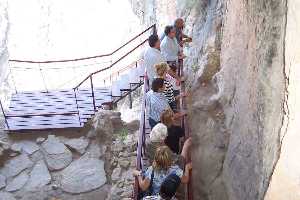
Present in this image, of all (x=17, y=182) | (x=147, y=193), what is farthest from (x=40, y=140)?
(x=147, y=193)

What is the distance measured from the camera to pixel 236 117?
5.74 meters

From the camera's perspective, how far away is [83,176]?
26.2 feet

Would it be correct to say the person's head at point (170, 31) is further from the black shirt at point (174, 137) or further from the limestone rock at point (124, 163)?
the limestone rock at point (124, 163)

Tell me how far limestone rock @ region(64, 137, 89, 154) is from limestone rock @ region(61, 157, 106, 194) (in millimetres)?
262

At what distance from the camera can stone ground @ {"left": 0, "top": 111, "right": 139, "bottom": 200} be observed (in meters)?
7.71

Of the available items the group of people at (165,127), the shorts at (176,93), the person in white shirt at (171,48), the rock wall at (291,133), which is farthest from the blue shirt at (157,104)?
the rock wall at (291,133)

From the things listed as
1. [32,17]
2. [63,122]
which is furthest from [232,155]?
[32,17]

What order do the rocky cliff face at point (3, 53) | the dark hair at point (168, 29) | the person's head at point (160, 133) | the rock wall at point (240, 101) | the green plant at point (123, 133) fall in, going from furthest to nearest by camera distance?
the rocky cliff face at point (3, 53) < the green plant at point (123, 133) < the dark hair at point (168, 29) < the person's head at point (160, 133) < the rock wall at point (240, 101)

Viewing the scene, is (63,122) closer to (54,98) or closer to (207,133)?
(54,98)

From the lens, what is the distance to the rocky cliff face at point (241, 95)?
3.88 m

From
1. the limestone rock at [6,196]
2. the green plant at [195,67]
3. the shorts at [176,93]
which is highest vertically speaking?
the green plant at [195,67]

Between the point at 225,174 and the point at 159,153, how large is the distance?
71.3 inches

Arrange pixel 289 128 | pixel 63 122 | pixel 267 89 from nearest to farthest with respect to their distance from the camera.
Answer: pixel 289 128
pixel 267 89
pixel 63 122

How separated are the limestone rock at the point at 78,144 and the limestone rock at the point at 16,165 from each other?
0.88 m
